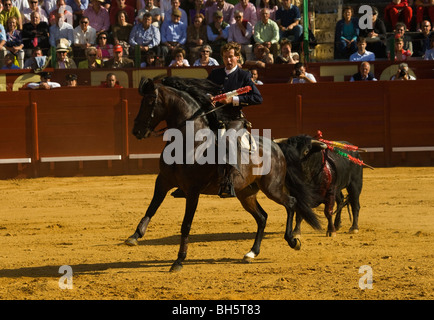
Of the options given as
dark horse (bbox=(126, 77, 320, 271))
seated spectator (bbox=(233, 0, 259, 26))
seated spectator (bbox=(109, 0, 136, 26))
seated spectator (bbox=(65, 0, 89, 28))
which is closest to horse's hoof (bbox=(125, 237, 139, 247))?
dark horse (bbox=(126, 77, 320, 271))

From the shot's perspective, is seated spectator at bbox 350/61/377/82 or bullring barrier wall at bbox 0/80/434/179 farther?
seated spectator at bbox 350/61/377/82

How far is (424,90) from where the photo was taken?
561 inches

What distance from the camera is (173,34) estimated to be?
49.5 ft

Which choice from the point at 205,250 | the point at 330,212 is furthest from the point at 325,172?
the point at 205,250

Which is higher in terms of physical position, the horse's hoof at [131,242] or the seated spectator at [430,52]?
the seated spectator at [430,52]

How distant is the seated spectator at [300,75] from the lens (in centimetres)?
1413

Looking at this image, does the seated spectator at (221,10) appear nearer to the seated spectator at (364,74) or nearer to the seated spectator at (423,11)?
the seated spectator at (364,74)

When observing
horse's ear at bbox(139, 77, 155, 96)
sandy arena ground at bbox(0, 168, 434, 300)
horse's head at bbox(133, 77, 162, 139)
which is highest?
horse's ear at bbox(139, 77, 155, 96)

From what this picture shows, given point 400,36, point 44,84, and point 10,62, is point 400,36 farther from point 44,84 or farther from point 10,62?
point 10,62

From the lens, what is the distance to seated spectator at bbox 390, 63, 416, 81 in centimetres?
1409

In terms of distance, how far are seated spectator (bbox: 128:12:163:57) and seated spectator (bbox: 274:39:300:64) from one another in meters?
2.05

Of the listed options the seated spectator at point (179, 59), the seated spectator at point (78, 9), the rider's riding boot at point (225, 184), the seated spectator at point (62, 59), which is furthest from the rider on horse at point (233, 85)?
the seated spectator at point (78, 9)

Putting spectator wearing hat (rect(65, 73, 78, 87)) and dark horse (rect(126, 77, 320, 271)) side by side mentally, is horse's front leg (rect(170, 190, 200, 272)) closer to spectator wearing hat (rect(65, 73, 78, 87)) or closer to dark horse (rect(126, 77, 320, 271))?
dark horse (rect(126, 77, 320, 271))

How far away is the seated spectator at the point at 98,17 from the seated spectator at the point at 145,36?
746 millimetres
